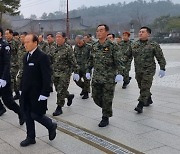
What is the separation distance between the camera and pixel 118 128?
564cm

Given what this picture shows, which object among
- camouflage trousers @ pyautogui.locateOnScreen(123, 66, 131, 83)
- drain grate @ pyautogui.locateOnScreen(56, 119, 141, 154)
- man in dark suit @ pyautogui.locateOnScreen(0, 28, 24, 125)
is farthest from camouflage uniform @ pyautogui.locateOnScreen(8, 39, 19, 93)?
camouflage trousers @ pyautogui.locateOnScreen(123, 66, 131, 83)

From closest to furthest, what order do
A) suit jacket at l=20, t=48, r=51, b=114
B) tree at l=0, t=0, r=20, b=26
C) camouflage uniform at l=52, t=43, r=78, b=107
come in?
suit jacket at l=20, t=48, r=51, b=114 < camouflage uniform at l=52, t=43, r=78, b=107 < tree at l=0, t=0, r=20, b=26

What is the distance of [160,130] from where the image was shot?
5480mm

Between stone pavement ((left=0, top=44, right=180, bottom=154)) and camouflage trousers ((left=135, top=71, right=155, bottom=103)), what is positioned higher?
camouflage trousers ((left=135, top=71, right=155, bottom=103))

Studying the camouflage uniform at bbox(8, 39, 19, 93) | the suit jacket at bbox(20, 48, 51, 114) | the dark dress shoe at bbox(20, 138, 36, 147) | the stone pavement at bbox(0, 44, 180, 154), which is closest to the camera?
the suit jacket at bbox(20, 48, 51, 114)

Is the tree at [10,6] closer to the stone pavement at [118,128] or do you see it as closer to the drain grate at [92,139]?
the stone pavement at [118,128]

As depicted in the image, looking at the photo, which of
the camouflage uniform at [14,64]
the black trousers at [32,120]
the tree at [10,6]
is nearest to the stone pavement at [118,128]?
the black trousers at [32,120]

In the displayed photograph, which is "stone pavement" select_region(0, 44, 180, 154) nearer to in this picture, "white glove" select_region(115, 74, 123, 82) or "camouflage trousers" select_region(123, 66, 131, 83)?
"white glove" select_region(115, 74, 123, 82)

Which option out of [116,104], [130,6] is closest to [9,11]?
[116,104]

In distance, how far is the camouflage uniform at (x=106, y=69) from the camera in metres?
5.62

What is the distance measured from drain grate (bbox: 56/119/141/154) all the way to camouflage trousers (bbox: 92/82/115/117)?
57 centimetres

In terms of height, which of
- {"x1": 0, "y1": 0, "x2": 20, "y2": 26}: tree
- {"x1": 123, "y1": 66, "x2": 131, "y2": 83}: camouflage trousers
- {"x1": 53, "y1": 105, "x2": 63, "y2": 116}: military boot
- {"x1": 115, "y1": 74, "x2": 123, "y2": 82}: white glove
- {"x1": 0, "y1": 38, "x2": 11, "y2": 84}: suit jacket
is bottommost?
{"x1": 53, "y1": 105, "x2": 63, "y2": 116}: military boot

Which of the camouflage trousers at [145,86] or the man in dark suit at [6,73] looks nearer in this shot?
the man in dark suit at [6,73]

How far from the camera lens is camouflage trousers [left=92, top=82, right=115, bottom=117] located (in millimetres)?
5648
